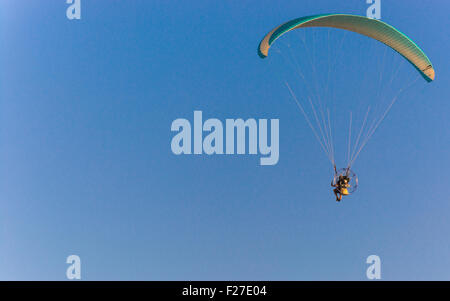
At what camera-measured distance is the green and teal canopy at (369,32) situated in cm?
2378

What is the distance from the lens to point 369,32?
25.4m

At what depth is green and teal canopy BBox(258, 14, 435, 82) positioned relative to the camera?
78.0 feet
